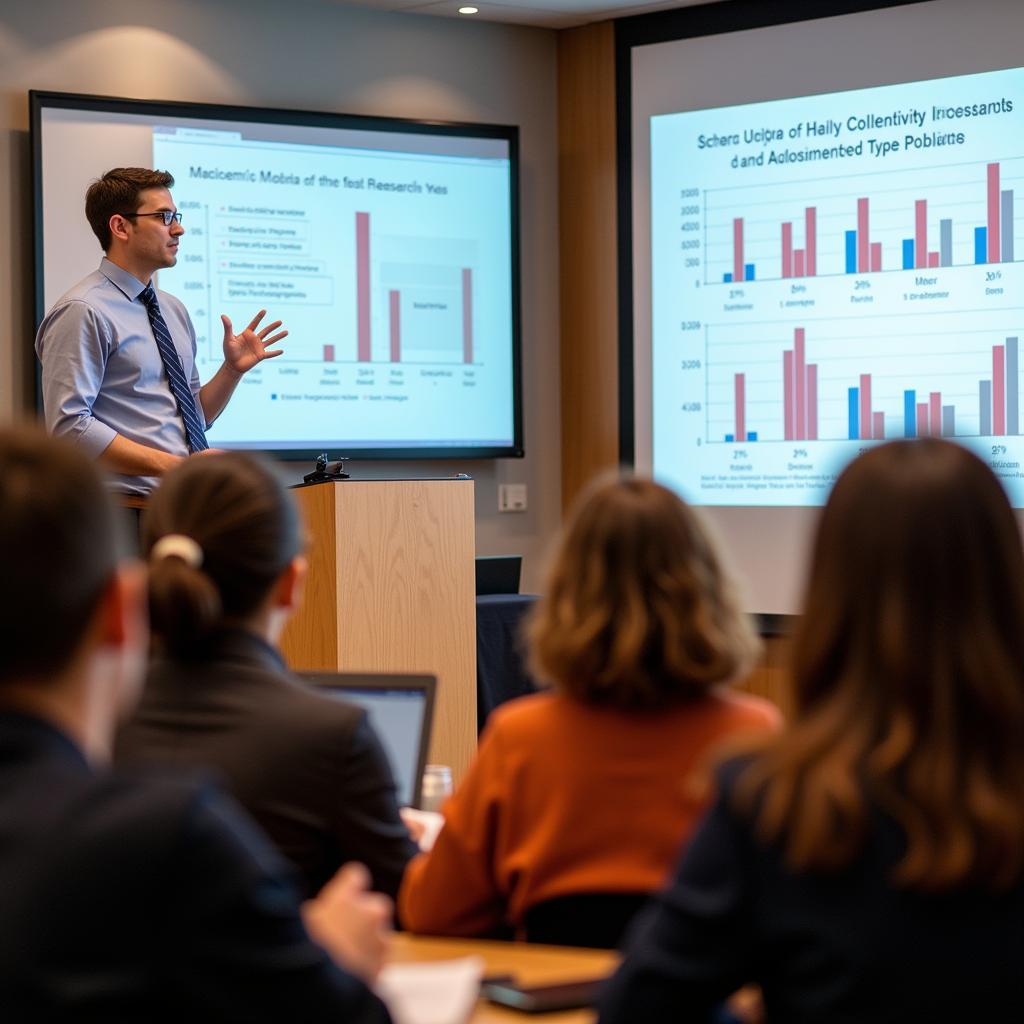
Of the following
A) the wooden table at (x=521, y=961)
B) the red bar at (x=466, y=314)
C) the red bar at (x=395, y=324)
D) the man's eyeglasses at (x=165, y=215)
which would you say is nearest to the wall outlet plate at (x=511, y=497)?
the red bar at (x=466, y=314)

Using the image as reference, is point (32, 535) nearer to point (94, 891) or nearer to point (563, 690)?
point (94, 891)

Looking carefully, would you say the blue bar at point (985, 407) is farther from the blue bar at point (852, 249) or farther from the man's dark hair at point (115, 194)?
the man's dark hair at point (115, 194)

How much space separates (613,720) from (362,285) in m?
4.22

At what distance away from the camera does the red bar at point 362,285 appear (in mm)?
5617

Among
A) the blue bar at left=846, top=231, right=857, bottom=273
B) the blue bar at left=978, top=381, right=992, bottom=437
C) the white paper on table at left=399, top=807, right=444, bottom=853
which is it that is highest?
the blue bar at left=846, top=231, right=857, bottom=273

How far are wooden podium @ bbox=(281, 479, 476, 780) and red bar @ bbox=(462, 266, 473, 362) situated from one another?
180 cm

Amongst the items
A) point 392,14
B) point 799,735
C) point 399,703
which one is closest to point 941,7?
point 392,14

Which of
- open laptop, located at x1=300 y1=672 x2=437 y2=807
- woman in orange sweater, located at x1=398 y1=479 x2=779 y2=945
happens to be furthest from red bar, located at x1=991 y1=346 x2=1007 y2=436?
woman in orange sweater, located at x1=398 y1=479 x2=779 y2=945

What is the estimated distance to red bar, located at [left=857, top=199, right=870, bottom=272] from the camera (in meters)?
5.30

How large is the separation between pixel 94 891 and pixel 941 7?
4.93m

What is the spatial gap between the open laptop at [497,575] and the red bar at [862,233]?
1601mm

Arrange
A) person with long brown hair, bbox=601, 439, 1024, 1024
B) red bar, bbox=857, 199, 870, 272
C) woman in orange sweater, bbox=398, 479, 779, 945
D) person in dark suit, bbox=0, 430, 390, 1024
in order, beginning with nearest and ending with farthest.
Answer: person in dark suit, bbox=0, 430, 390, 1024 < person with long brown hair, bbox=601, 439, 1024, 1024 < woman in orange sweater, bbox=398, 479, 779, 945 < red bar, bbox=857, 199, 870, 272

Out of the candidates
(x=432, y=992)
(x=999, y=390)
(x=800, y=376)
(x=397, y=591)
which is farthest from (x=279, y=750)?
(x=800, y=376)

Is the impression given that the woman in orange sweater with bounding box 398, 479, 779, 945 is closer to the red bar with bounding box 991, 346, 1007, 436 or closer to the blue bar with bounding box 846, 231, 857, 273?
the red bar with bounding box 991, 346, 1007, 436
